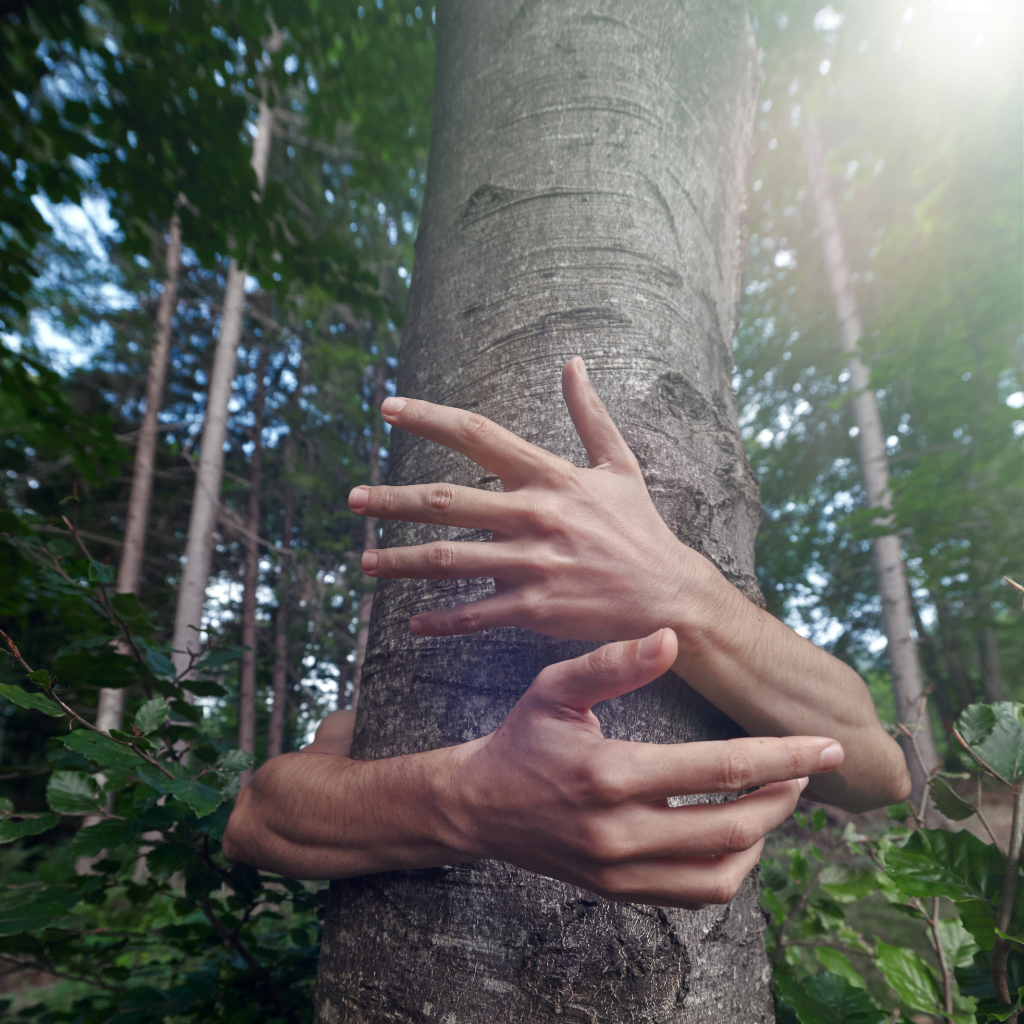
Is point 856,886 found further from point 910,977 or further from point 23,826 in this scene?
point 23,826

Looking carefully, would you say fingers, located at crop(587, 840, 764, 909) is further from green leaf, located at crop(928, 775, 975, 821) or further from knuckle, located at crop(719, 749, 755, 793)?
green leaf, located at crop(928, 775, 975, 821)

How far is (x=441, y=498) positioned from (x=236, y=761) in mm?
993

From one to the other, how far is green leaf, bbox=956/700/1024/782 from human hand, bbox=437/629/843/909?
0.44 metres

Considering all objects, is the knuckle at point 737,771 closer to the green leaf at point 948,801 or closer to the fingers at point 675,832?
the fingers at point 675,832

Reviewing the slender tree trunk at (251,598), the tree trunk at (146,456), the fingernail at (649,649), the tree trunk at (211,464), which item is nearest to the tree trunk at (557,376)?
the fingernail at (649,649)

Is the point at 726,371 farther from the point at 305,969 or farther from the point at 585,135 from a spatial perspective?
the point at 305,969

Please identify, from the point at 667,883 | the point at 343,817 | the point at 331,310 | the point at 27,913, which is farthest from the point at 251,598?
the point at 667,883

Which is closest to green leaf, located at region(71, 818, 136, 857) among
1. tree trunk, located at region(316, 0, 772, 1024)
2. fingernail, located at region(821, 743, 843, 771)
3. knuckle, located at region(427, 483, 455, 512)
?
tree trunk, located at region(316, 0, 772, 1024)

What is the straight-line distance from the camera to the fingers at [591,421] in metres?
0.84

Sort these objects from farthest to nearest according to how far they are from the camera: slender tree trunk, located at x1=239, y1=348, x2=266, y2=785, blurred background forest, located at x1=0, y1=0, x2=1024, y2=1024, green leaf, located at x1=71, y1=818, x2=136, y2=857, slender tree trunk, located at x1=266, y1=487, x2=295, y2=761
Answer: slender tree trunk, located at x1=266, y1=487, x2=295, y2=761 < slender tree trunk, located at x1=239, y1=348, x2=266, y2=785 < blurred background forest, located at x1=0, y1=0, x2=1024, y2=1024 < green leaf, located at x1=71, y1=818, x2=136, y2=857

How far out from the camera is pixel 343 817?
855mm

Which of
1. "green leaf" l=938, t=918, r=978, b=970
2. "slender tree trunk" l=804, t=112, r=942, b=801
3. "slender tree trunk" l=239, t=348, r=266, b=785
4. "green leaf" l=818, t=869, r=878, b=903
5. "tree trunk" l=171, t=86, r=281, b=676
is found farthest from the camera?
"slender tree trunk" l=239, t=348, r=266, b=785

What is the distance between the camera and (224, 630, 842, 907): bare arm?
0.64 metres

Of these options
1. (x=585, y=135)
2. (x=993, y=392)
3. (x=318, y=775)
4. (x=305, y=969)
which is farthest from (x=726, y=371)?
(x=993, y=392)
